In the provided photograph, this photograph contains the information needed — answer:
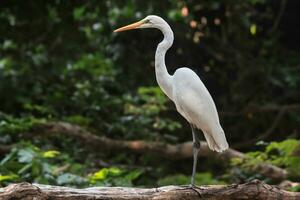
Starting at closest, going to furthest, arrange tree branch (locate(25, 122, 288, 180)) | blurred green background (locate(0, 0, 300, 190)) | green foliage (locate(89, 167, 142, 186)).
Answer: green foliage (locate(89, 167, 142, 186)) → tree branch (locate(25, 122, 288, 180)) → blurred green background (locate(0, 0, 300, 190))

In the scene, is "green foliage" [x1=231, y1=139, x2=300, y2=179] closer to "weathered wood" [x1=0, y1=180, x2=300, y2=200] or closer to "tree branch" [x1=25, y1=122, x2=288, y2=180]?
"tree branch" [x1=25, y1=122, x2=288, y2=180]

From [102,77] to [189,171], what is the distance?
1637mm

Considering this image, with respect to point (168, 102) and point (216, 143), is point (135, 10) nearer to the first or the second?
point (168, 102)

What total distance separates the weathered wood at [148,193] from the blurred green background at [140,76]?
211cm

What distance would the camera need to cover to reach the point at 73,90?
824 cm

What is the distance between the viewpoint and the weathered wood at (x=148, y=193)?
3508 mm

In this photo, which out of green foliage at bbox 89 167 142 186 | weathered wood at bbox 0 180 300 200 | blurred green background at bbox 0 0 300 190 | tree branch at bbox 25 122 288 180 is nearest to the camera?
weathered wood at bbox 0 180 300 200

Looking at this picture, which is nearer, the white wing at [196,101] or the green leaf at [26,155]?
the white wing at [196,101]

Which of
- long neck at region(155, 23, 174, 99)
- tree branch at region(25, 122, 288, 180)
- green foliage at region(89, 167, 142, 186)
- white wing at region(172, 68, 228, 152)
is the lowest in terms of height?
green foliage at region(89, 167, 142, 186)

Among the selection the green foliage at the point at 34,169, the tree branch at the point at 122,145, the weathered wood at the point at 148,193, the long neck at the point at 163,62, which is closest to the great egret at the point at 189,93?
the long neck at the point at 163,62

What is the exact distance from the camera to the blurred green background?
23.3 feet

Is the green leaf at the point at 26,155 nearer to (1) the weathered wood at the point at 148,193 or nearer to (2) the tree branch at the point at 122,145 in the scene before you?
(2) the tree branch at the point at 122,145

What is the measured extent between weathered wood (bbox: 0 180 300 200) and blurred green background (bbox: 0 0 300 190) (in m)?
2.11

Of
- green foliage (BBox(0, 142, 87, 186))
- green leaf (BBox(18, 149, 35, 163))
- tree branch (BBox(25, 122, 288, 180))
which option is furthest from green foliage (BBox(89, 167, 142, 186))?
tree branch (BBox(25, 122, 288, 180))
